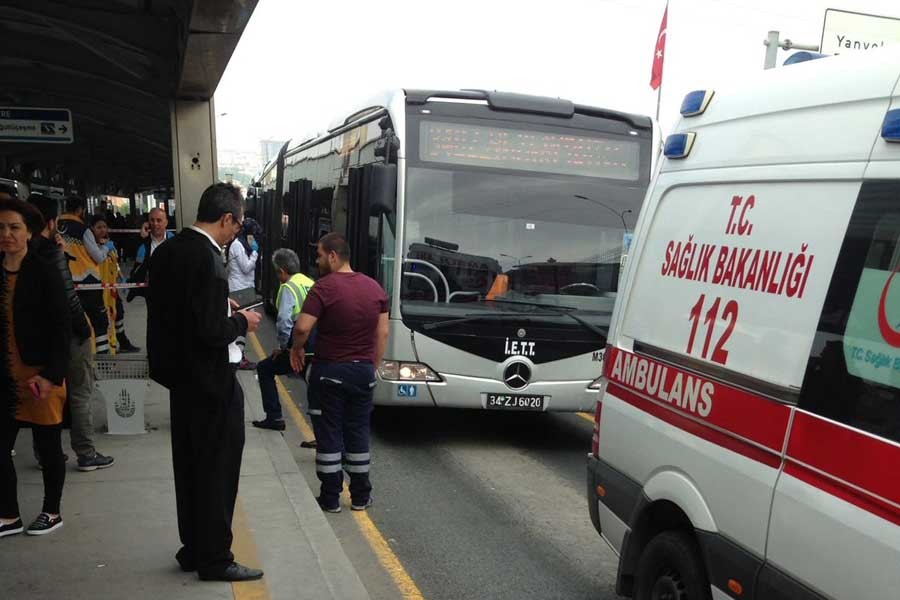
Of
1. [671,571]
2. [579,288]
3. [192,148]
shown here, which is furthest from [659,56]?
[671,571]

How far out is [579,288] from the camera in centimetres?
816

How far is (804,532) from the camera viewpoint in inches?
107

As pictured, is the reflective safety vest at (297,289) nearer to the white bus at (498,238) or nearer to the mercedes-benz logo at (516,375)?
the white bus at (498,238)

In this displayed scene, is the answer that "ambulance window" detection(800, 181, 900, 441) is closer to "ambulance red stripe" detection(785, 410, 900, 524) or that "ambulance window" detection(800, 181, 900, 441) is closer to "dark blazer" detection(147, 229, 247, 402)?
"ambulance red stripe" detection(785, 410, 900, 524)

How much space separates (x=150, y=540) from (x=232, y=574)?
0.86m

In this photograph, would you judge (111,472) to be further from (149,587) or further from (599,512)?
(599,512)

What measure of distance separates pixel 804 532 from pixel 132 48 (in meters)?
12.5

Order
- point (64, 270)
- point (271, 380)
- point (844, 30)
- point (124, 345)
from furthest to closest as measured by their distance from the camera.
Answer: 1. point (844, 30)
2. point (124, 345)
3. point (271, 380)
4. point (64, 270)

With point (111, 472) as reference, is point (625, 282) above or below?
above

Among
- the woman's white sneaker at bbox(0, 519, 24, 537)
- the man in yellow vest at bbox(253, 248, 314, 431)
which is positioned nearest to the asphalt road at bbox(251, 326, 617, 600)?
the man in yellow vest at bbox(253, 248, 314, 431)

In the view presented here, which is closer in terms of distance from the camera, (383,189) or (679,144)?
(679,144)

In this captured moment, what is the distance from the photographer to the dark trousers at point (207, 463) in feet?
13.6

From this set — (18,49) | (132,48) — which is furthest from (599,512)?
(18,49)

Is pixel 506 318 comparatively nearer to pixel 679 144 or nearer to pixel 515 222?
pixel 515 222
